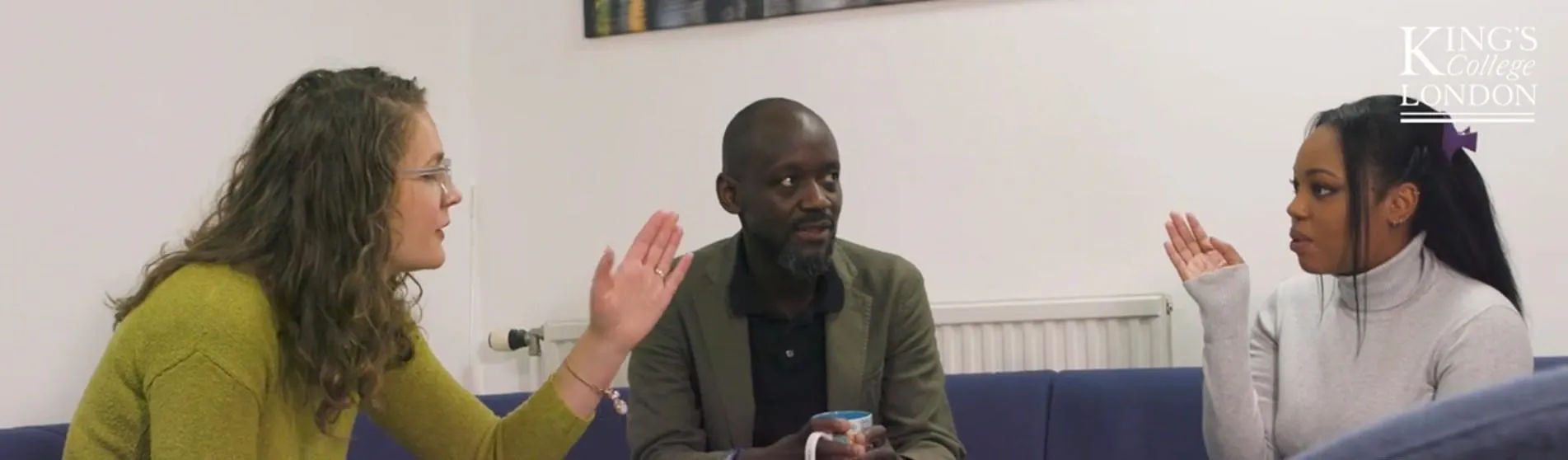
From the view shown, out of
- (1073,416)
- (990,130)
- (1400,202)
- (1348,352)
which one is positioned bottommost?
(1073,416)

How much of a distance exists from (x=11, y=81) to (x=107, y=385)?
2.82 feet

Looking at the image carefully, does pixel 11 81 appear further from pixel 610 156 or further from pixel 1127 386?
pixel 1127 386

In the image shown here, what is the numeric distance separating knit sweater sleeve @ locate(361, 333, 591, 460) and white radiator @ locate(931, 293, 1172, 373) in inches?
49.4

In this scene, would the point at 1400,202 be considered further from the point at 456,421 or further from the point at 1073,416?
the point at 456,421

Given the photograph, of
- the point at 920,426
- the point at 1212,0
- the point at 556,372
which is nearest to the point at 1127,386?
the point at 920,426

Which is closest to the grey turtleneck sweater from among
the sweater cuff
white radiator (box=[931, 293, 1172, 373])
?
white radiator (box=[931, 293, 1172, 373])

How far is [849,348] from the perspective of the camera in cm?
186

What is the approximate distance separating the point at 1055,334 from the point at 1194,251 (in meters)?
0.77

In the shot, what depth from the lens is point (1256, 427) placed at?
1.85 metres

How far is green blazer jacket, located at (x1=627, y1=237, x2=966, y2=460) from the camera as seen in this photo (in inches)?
73.2

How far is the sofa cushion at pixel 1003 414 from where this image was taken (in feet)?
7.92

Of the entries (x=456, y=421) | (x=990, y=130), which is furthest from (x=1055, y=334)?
(x=456, y=421)

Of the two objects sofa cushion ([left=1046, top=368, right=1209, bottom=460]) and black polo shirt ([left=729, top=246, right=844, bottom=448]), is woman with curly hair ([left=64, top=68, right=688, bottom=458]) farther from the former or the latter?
sofa cushion ([left=1046, top=368, right=1209, bottom=460])

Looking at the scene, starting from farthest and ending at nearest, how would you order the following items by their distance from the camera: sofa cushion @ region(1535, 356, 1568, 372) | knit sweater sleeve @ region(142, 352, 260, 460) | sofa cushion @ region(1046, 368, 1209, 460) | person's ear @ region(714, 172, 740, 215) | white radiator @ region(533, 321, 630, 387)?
white radiator @ region(533, 321, 630, 387)
sofa cushion @ region(1046, 368, 1209, 460)
sofa cushion @ region(1535, 356, 1568, 372)
person's ear @ region(714, 172, 740, 215)
knit sweater sleeve @ region(142, 352, 260, 460)
